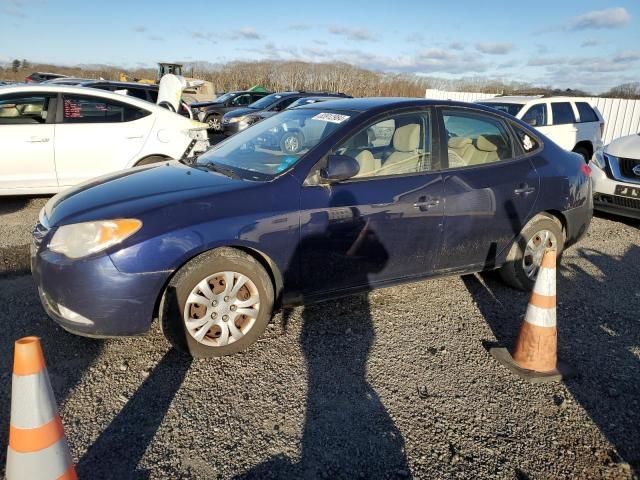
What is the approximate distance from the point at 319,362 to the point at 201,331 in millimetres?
776

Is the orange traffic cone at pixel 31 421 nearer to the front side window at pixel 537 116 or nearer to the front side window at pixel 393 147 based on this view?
the front side window at pixel 393 147

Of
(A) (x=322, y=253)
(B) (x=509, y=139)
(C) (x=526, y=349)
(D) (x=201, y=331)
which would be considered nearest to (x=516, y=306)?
(C) (x=526, y=349)

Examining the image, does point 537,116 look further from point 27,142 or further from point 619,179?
point 27,142

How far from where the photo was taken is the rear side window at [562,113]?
10227 mm

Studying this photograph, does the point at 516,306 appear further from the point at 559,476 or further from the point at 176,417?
the point at 176,417

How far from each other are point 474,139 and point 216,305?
2469 millimetres

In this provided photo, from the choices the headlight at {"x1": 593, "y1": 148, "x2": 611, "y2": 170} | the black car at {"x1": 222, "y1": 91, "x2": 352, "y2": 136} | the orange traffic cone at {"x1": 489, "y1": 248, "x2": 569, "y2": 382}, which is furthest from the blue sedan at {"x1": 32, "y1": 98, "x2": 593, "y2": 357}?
the black car at {"x1": 222, "y1": 91, "x2": 352, "y2": 136}

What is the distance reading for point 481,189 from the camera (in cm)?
389

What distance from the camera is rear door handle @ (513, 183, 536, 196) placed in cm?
409

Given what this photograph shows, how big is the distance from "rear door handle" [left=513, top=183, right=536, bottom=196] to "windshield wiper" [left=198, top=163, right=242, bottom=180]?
7.42ft

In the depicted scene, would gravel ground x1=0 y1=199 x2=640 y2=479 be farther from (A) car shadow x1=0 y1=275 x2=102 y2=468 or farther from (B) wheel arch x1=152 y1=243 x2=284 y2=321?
(B) wheel arch x1=152 y1=243 x2=284 y2=321

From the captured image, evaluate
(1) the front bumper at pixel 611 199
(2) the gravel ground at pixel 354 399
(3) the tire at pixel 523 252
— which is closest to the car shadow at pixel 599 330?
(2) the gravel ground at pixel 354 399

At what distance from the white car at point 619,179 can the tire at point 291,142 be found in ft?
16.7

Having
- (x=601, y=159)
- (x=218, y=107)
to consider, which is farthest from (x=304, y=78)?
(x=601, y=159)
